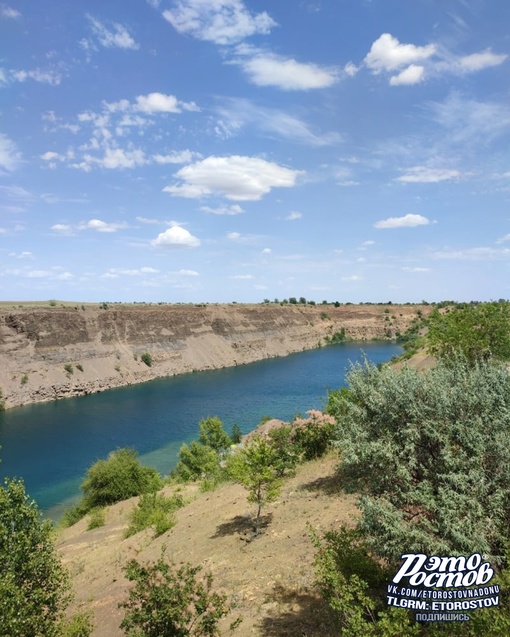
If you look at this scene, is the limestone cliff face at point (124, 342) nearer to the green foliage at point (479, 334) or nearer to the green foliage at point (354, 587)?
the green foliage at point (479, 334)

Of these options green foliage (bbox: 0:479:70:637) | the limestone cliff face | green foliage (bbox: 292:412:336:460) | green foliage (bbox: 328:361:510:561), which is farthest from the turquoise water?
green foliage (bbox: 0:479:70:637)

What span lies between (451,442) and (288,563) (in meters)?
8.73

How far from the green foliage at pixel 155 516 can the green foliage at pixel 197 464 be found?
37.4ft

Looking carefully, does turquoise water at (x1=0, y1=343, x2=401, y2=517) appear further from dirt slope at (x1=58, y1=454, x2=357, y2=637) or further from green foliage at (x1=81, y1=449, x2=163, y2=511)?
dirt slope at (x1=58, y1=454, x2=357, y2=637)

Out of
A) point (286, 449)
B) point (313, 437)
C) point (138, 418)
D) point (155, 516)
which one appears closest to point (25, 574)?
point (155, 516)

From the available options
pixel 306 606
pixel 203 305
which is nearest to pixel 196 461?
pixel 306 606

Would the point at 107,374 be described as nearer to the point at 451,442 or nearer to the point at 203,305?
the point at 203,305

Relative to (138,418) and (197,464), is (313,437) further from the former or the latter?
(138,418)

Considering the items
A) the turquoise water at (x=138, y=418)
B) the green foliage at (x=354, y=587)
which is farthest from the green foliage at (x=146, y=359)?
the green foliage at (x=354, y=587)

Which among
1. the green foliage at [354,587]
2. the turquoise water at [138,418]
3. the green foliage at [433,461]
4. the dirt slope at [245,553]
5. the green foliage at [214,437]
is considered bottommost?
the turquoise water at [138,418]

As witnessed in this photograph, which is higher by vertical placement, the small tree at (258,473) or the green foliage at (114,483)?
the small tree at (258,473)

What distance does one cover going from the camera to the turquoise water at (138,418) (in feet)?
164

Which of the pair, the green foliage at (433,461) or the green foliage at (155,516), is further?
the green foliage at (155,516)

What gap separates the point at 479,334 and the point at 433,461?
906 inches
